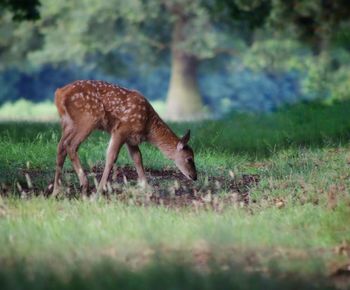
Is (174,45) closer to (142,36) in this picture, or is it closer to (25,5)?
(142,36)

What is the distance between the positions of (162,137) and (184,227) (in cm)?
404

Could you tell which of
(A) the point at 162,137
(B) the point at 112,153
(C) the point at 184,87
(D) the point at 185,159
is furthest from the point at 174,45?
(B) the point at 112,153

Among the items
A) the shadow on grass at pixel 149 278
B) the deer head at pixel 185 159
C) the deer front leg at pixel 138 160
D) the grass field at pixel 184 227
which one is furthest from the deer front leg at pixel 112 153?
the shadow on grass at pixel 149 278

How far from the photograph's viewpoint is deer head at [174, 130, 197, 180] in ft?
38.1

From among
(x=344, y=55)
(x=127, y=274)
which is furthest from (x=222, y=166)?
(x=344, y=55)

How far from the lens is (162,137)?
39.1ft

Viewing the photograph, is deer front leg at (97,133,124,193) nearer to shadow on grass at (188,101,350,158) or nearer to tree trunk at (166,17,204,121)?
shadow on grass at (188,101,350,158)

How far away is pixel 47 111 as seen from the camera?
154ft

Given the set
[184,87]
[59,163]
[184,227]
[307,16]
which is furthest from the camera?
[184,87]

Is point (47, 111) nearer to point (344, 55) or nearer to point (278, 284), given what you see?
point (344, 55)

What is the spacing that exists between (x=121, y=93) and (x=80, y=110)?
22.9 inches

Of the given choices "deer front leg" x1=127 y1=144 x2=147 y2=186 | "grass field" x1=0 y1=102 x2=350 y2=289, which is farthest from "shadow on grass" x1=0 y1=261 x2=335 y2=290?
"deer front leg" x1=127 y1=144 x2=147 y2=186

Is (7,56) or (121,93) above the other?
(121,93)

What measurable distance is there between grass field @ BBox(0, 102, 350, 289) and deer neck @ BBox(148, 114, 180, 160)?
1.30 feet
